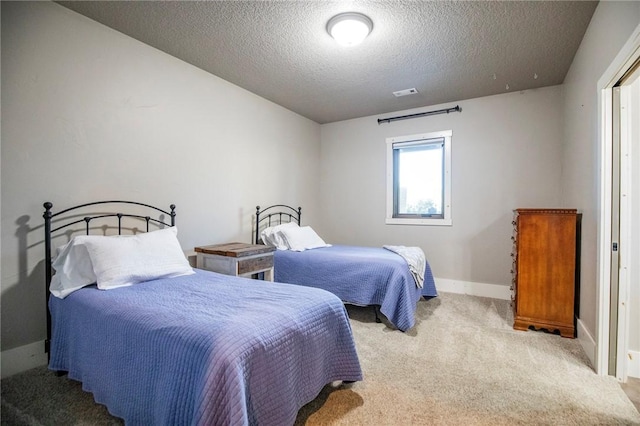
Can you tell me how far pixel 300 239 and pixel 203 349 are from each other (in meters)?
2.56

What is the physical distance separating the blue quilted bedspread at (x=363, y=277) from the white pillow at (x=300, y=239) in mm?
149

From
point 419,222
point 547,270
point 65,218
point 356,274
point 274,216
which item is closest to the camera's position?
point 65,218

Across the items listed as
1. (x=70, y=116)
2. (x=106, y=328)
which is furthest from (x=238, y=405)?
(x=70, y=116)

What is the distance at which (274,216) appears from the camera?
163 inches

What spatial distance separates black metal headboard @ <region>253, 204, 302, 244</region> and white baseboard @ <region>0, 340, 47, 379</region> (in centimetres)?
212

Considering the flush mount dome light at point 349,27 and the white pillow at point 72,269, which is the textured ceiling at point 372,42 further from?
the white pillow at point 72,269

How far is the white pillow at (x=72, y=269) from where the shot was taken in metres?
1.88

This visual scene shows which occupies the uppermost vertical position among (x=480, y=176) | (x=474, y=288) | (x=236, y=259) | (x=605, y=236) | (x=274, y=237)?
(x=480, y=176)

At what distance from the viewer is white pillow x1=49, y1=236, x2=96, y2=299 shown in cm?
188

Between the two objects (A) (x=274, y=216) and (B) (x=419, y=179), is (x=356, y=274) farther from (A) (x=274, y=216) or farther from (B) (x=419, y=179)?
(B) (x=419, y=179)

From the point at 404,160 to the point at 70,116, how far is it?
3.77 m

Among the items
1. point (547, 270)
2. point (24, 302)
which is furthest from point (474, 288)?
point (24, 302)

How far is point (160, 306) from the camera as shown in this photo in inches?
60.7

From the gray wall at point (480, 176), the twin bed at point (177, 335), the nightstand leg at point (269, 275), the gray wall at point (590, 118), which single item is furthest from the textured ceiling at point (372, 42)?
the nightstand leg at point (269, 275)
